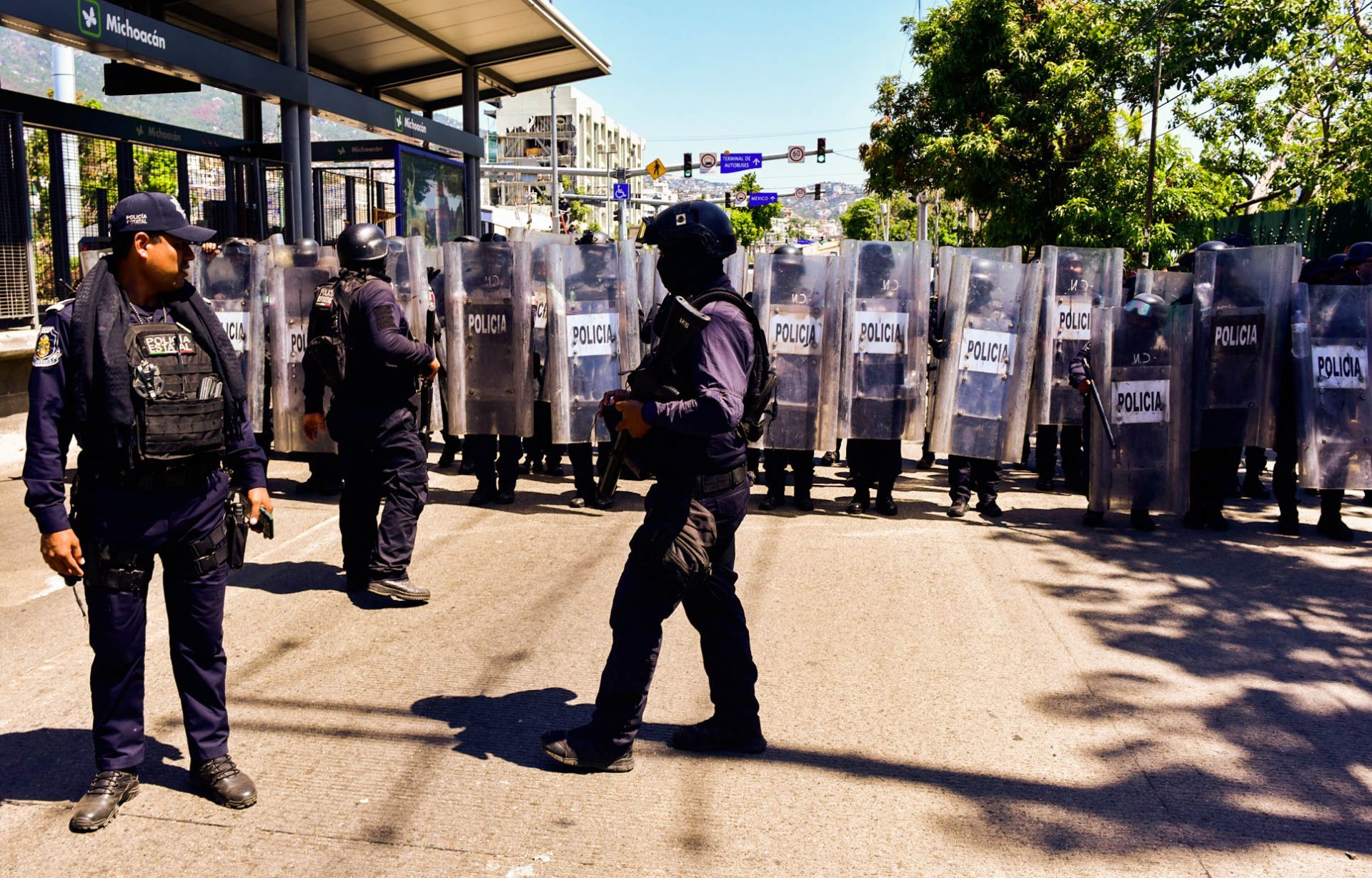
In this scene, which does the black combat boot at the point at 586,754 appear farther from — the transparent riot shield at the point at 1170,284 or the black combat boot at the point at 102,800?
the transparent riot shield at the point at 1170,284

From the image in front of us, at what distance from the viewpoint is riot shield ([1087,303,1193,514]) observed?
8.23 m

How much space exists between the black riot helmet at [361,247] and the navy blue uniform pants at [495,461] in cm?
296

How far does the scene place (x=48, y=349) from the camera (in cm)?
340

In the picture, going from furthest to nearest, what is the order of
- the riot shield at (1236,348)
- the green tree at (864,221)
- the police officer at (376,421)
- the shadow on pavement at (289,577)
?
1. the green tree at (864,221)
2. the riot shield at (1236,348)
3. the shadow on pavement at (289,577)
4. the police officer at (376,421)

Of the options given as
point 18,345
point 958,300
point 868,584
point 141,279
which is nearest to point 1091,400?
point 958,300

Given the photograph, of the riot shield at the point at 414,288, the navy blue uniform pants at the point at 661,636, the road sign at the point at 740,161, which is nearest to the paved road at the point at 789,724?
the navy blue uniform pants at the point at 661,636

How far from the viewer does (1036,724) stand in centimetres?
452

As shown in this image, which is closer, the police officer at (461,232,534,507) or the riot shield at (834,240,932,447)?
the riot shield at (834,240,932,447)

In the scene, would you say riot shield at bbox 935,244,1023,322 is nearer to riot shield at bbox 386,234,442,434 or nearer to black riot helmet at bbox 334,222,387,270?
riot shield at bbox 386,234,442,434

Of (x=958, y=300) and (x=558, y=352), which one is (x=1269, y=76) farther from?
(x=558, y=352)

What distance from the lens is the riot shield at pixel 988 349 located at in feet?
28.7

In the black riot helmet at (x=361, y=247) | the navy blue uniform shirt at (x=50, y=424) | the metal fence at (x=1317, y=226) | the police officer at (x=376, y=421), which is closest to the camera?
the navy blue uniform shirt at (x=50, y=424)

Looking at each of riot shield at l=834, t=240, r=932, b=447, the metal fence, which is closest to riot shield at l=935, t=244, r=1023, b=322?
riot shield at l=834, t=240, r=932, b=447

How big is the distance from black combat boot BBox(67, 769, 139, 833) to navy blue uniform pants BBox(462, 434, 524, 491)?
544cm
